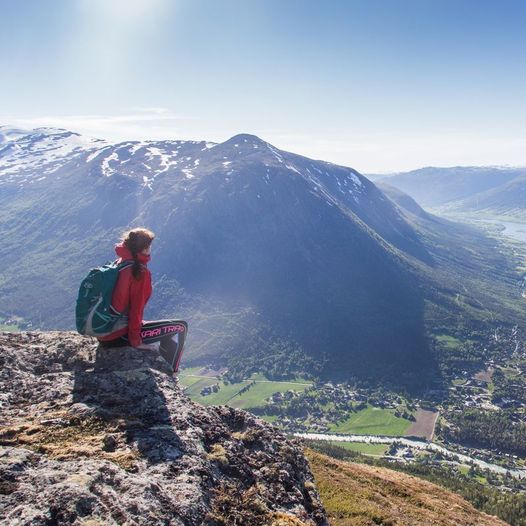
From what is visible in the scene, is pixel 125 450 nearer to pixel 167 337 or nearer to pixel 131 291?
pixel 131 291

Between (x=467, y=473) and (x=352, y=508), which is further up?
(x=352, y=508)

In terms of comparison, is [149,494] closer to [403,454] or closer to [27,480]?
→ [27,480]

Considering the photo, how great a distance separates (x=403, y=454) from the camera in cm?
19362

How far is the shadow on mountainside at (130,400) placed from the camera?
10633 mm

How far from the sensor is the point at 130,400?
41.1ft

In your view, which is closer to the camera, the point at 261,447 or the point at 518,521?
the point at 261,447

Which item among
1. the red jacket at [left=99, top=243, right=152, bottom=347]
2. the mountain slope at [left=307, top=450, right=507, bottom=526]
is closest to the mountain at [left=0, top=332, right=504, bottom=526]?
the red jacket at [left=99, top=243, right=152, bottom=347]

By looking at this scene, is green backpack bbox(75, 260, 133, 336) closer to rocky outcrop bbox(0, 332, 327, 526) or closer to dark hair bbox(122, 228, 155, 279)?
dark hair bbox(122, 228, 155, 279)

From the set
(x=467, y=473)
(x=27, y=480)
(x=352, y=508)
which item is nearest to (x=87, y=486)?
(x=27, y=480)

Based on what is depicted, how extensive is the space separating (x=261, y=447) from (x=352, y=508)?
28.9 ft

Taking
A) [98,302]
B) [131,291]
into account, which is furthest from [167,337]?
[98,302]

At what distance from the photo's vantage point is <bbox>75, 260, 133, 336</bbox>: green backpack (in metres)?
13.9

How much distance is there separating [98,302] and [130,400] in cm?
332

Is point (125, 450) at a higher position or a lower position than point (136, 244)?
lower
